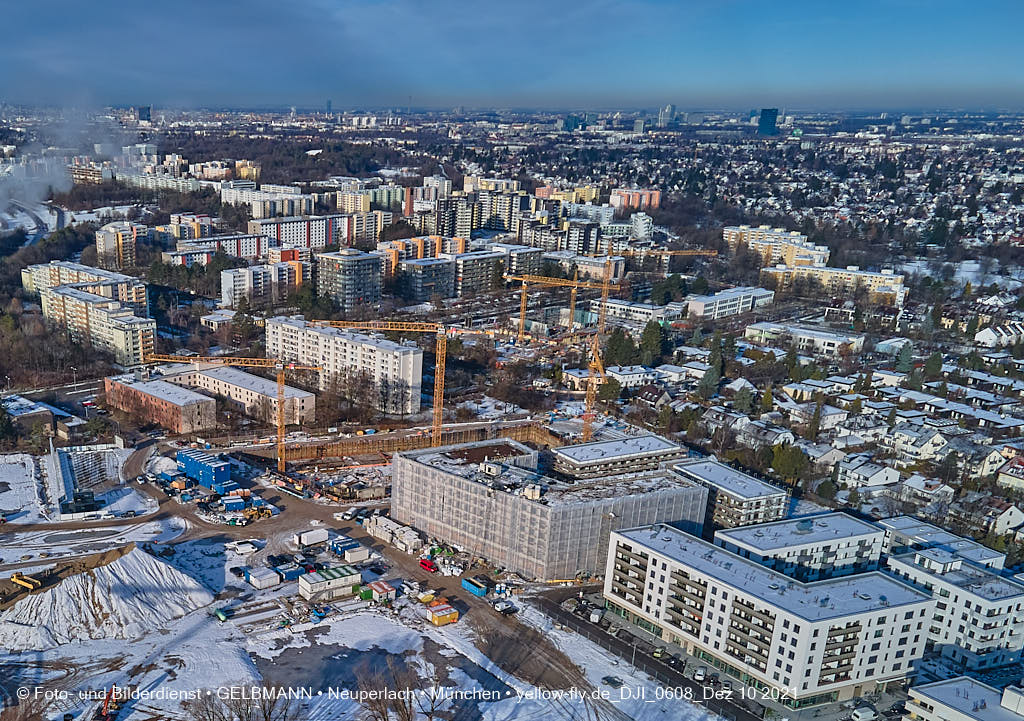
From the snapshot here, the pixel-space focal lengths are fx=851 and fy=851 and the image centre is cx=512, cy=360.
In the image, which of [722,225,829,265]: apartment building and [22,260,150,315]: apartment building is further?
[722,225,829,265]: apartment building

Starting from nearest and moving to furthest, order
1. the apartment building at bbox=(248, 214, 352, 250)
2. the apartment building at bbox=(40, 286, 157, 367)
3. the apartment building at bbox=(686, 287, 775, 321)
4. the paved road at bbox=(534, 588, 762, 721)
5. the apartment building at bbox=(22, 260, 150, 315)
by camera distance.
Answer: the paved road at bbox=(534, 588, 762, 721) < the apartment building at bbox=(40, 286, 157, 367) < the apartment building at bbox=(22, 260, 150, 315) < the apartment building at bbox=(686, 287, 775, 321) < the apartment building at bbox=(248, 214, 352, 250)

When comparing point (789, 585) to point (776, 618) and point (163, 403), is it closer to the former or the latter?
point (776, 618)

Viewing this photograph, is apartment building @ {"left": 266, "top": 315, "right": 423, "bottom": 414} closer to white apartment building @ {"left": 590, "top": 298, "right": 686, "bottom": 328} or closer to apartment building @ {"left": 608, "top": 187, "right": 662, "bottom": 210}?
white apartment building @ {"left": 590, "top": 298, "right": 686, "bottom": 328}

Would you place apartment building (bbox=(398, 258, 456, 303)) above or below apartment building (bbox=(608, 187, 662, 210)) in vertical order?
below

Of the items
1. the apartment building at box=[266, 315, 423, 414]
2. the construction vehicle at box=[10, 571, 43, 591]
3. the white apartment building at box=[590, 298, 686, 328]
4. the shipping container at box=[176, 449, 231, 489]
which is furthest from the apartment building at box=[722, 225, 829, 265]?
the construction vehicle at box=[10, 571, 43, 591]

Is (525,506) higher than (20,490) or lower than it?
higher

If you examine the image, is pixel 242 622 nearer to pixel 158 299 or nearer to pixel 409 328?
pixel 409 328

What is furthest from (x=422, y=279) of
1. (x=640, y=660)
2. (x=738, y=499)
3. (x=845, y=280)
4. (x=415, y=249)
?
(x=640, y=660)

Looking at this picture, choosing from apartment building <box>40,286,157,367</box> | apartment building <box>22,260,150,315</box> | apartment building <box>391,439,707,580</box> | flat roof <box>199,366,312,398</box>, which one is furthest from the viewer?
apartment building <box>22,260,150,315</box>
